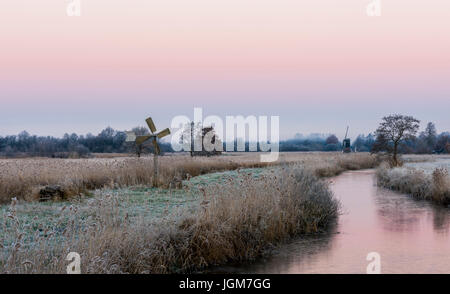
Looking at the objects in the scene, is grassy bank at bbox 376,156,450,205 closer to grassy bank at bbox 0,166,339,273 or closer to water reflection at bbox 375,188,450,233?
water reflection at bbox 375,188,450,233

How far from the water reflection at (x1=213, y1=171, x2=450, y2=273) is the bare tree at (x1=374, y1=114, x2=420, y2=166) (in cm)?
1651

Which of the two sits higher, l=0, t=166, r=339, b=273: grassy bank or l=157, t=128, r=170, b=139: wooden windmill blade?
l=157, t=128, r=170, b=139: wooden windmill blade

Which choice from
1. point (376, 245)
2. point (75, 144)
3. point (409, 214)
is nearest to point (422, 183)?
point (409, 214)

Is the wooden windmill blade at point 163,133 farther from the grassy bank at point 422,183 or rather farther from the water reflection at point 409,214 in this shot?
the grassy bank at point 422,183

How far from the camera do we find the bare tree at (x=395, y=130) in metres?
33.7

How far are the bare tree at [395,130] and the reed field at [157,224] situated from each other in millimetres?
20906

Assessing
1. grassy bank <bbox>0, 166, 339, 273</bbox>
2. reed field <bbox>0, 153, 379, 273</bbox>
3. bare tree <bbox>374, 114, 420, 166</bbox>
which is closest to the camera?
grassy bank <bbox>0, 166, 339, 273</bbox>

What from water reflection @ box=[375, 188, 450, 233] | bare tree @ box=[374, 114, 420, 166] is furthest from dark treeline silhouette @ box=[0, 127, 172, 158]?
water reflection @ box=[375, 188, 450, 233]

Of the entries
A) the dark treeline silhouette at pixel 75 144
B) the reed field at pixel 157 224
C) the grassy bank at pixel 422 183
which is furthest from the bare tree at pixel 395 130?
the dark treeline silhouette at pixel 75 144

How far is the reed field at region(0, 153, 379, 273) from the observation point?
6954 millimetres

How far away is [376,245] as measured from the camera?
1177cm

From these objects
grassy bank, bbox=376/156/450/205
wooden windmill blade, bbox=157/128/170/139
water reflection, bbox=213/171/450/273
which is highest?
wooden windmill blade, bbox=157/128/170/139

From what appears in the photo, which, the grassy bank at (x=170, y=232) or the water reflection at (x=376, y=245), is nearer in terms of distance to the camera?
the grassy bank at (x=170, y=232)
